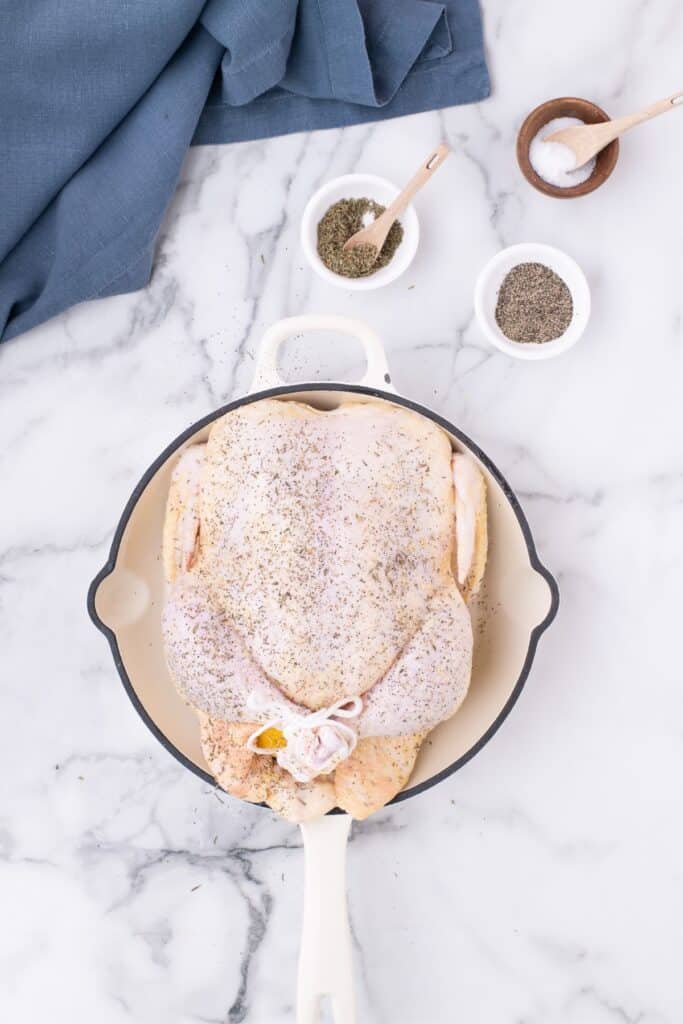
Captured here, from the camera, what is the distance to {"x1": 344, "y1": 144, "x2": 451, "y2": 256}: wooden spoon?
129 centimetres

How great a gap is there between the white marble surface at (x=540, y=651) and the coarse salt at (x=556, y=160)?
43 millimetres

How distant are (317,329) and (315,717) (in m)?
0.49

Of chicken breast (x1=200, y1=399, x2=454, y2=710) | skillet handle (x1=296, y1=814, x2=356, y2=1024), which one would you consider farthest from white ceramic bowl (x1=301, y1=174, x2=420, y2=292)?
skillet handle (x1=296, y1=814, x2=356, y2=1024)

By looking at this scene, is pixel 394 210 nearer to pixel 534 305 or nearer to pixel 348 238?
pixel 348 238

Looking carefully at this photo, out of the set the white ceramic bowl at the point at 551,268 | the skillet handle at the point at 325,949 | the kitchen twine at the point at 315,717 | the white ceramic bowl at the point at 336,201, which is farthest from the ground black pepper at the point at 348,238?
the skillet handle at the point at 325,949

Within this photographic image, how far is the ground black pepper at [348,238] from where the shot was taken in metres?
1.39

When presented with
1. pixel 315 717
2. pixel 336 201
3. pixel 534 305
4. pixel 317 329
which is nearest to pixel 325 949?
pixel 315 717

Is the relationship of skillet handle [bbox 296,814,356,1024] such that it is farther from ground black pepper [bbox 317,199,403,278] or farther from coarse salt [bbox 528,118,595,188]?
coarse salt [bbox 528,118,595,188]

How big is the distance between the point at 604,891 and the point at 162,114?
1.25 metres

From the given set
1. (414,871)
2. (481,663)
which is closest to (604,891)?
(414,871)

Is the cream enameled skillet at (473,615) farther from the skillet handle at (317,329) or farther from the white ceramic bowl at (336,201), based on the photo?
the white ceramic bowl at (336,201)

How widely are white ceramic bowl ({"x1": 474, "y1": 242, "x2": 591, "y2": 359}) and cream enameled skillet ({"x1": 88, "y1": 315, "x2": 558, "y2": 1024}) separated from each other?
7.4 inches

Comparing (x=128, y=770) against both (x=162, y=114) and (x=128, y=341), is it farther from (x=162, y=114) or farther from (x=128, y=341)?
(x=162, y=114)

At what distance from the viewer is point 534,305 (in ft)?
4.51
